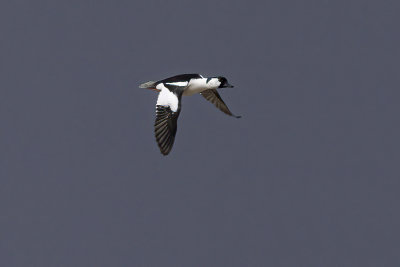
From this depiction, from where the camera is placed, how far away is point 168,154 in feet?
60.5

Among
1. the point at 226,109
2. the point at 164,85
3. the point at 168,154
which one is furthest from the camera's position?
the point at 226,109

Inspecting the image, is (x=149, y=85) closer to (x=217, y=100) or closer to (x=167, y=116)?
(x=167, y=116)

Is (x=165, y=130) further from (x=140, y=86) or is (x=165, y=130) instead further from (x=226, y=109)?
(x=226, y=109)

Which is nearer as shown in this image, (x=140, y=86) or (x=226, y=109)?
(x=140, y=86)

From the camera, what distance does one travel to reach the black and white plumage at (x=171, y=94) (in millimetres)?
18891

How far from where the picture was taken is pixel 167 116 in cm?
1939

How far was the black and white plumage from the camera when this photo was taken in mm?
18891

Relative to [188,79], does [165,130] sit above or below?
below

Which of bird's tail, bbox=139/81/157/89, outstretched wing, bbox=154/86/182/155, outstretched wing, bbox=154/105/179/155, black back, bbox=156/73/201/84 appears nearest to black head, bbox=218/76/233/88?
black back, bbox=156/73/201/84

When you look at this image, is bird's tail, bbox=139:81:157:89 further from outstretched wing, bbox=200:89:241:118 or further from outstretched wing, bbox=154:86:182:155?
outstretched wing, bbox=200:89:241:118

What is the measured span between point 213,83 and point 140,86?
2.07m

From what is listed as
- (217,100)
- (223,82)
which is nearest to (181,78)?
(223,82)

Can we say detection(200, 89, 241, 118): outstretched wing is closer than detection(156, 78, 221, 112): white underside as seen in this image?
No

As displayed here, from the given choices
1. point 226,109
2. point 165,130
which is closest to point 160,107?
point 165,130
